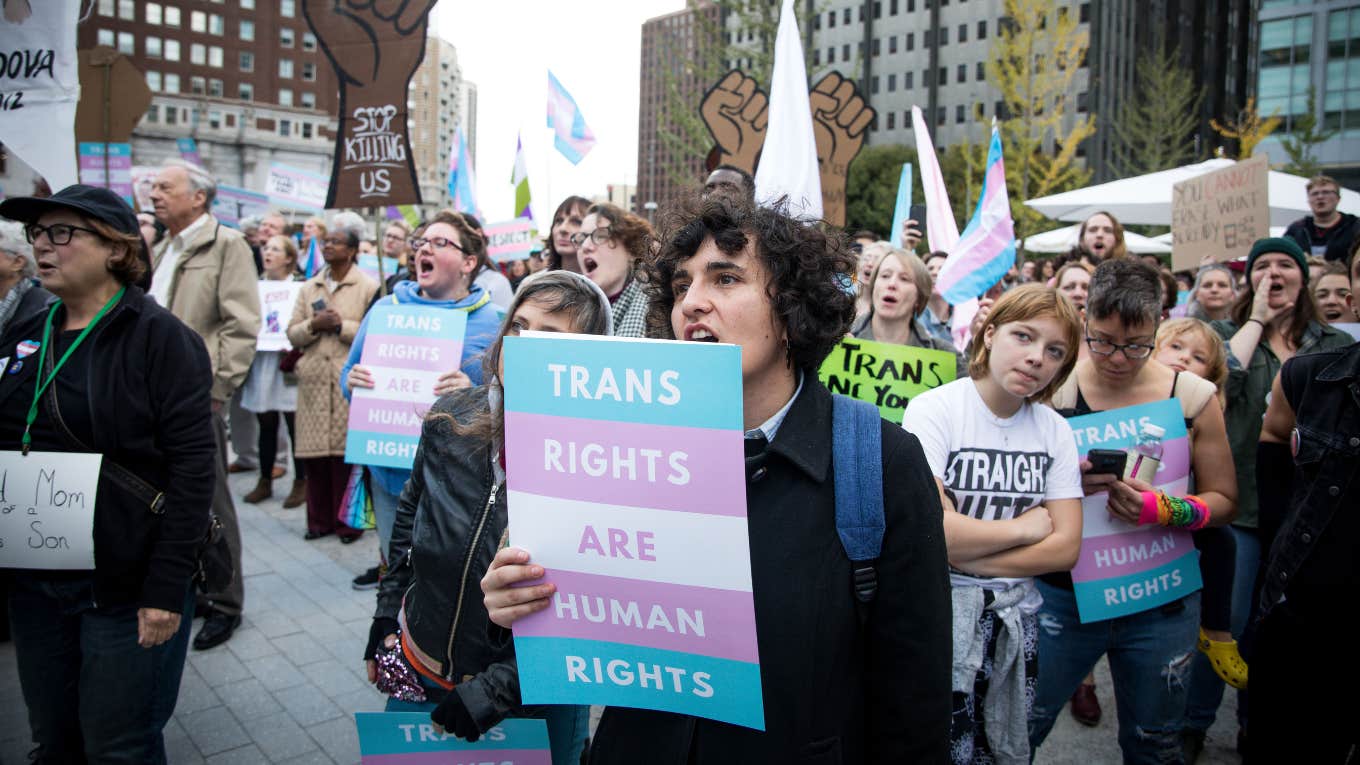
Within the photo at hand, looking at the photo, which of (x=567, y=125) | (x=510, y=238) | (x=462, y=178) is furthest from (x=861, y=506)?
(x=462, y=178)

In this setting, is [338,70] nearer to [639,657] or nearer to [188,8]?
[639,657]

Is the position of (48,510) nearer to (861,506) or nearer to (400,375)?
(400,375)

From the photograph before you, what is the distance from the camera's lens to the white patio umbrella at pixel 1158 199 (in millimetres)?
9367

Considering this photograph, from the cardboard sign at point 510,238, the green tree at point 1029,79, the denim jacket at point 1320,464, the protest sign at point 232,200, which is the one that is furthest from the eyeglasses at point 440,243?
the green tree at point 1029,79

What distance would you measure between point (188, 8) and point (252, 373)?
9608cm

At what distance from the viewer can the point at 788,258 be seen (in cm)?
180

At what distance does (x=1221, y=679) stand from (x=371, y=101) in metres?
5.87

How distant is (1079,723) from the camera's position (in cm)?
418

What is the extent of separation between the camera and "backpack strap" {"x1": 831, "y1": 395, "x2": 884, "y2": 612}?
1619 millimetres

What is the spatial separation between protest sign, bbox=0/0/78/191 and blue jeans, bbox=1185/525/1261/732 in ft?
17.3

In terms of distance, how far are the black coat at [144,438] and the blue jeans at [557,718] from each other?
963 millimetres

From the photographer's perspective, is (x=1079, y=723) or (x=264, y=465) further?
(x=264, y=465)

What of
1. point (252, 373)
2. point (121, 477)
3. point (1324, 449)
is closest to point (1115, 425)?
point (1324, 449)

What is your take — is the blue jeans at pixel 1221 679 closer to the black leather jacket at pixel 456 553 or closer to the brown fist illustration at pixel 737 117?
the black leather jacket at pixel 456 553
